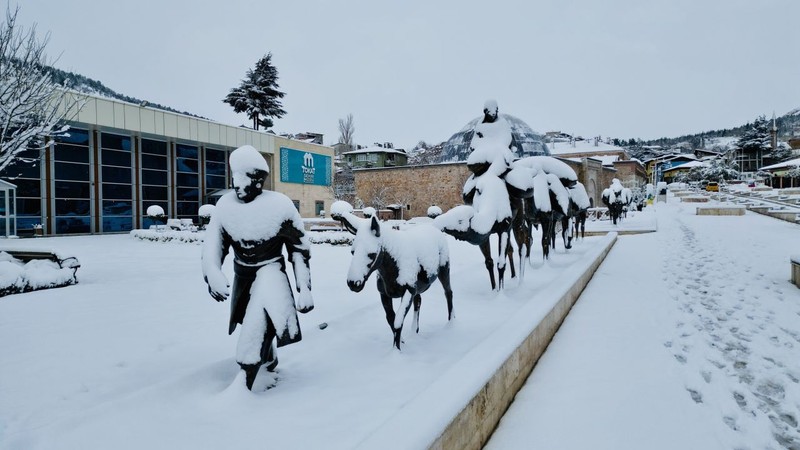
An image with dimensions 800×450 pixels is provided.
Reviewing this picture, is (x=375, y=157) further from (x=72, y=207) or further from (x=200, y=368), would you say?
(x=200, y=368)

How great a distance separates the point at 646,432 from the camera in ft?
9.45

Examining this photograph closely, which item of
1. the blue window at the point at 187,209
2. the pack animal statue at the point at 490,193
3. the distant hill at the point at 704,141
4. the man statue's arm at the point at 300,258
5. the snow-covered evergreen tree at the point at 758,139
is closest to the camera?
the man statue's arm at the point at 300,258

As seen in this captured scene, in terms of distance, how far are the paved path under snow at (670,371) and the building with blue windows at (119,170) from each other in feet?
65.2

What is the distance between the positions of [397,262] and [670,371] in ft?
8.28

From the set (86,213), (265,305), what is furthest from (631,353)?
(86,213)

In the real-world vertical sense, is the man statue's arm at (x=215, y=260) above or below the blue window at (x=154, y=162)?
below

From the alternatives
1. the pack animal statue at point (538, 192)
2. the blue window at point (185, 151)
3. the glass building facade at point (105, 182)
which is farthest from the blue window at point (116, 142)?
the pack animal statue at point (538, 192)

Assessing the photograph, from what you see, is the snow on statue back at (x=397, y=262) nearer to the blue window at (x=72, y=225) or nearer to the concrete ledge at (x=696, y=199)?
the blue window at (x=72, y=225)

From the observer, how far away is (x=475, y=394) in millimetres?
2641

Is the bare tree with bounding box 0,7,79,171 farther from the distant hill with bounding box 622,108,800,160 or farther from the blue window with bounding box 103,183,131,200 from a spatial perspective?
the distant hill with bounding box 622,108,800,160

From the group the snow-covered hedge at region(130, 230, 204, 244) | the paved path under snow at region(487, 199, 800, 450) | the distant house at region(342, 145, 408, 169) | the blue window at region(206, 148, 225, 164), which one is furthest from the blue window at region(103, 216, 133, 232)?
the distant house at region(342, 145, 408, 169)

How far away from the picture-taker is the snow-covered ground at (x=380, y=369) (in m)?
2.72

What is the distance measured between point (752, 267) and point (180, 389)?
10105 mm

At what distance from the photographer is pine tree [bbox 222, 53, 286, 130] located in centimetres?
3731
